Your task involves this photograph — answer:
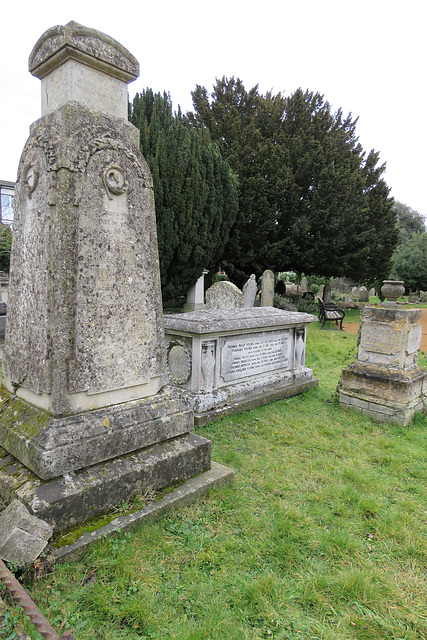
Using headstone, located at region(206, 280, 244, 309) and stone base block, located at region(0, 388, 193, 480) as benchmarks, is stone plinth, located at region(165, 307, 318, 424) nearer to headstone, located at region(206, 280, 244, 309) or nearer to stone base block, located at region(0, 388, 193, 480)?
stone base block, located at region(0, 388, 193, 480)

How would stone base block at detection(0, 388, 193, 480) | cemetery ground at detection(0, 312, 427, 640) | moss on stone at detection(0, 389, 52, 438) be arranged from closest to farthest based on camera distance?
cemetery ground at detection(0, 312, 427, 640)
stone base block at detection(0, 388, 193, 480)
moss on stone at detection(0, 389, 52, 438)

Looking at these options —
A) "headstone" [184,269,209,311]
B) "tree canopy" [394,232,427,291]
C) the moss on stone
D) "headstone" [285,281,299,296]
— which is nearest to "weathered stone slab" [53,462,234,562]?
the moss on stone

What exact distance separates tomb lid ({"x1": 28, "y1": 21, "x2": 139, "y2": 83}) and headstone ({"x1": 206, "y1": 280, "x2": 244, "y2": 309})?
6.94 meters

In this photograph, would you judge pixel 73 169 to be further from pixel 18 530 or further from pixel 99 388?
pixel 18 530

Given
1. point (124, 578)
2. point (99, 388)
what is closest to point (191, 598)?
point (124, 578)

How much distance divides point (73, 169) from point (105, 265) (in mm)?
601

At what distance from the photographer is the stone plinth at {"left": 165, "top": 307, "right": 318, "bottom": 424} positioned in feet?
13.9

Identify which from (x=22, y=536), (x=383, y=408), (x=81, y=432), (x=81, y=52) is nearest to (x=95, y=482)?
(x=81, y=432)

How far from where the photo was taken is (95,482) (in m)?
2.09

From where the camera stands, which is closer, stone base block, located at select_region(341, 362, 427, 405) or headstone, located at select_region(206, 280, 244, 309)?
stone base block, located at select_region(341, 362, 427, 405)

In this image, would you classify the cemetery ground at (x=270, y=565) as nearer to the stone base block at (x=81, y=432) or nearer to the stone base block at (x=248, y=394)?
the stone base block at (x=81, y=432)

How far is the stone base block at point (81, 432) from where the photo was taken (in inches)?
80.1

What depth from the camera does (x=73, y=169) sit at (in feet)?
6.97

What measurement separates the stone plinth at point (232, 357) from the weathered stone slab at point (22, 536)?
2.39m
